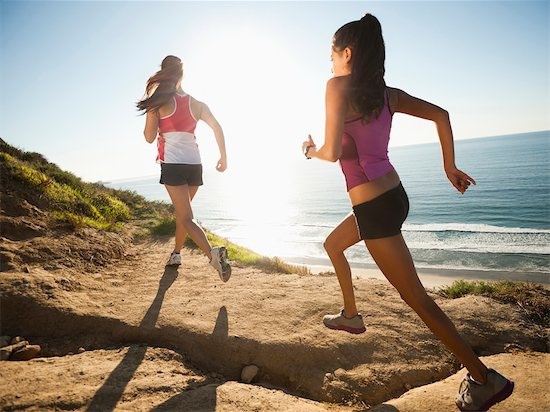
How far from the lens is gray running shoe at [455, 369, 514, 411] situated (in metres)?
2.01

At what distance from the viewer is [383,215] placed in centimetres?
212

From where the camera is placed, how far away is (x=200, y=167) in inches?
195

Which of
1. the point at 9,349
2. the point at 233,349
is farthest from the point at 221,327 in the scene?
the point at 9,349

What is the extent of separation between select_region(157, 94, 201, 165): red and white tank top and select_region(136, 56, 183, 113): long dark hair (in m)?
0.15

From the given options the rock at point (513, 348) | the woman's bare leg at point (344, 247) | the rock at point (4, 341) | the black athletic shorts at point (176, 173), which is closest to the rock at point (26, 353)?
the rock at point (4, 341)

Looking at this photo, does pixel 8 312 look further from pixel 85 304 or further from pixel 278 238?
pixel 278 238

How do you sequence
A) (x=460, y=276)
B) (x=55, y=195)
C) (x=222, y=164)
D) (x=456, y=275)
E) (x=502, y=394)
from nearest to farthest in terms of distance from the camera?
1. (x=502, y=394)
2. (x=222, y=164)
3. (x=55, y=195)
4. (x=460, y=276)
5. (x=456, y=275)

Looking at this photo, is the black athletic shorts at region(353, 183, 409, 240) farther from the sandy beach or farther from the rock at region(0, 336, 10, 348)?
the sandy beach

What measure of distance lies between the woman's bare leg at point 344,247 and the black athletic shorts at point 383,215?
22.0 inches

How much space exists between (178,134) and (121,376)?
3090mm

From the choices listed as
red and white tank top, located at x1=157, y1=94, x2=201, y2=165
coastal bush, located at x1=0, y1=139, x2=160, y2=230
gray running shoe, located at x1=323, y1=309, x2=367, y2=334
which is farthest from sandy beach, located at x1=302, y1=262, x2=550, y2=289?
gray running shoe, located at x1=323, y1=309, x2=367, y2=334

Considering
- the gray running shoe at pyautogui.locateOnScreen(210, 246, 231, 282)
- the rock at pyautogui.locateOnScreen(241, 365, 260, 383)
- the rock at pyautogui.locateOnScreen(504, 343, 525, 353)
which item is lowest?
the rock at pyautogui.locateOnScreen(504, 343, 525, 353)

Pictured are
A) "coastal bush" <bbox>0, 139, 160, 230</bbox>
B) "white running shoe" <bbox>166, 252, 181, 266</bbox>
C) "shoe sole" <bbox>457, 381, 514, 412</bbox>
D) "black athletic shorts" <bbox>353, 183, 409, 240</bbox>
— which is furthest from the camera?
"coastal bush" <bbox>0, 139, 160, 230</bbox>

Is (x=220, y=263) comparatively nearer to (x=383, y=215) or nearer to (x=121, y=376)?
(x=121, y=376)
